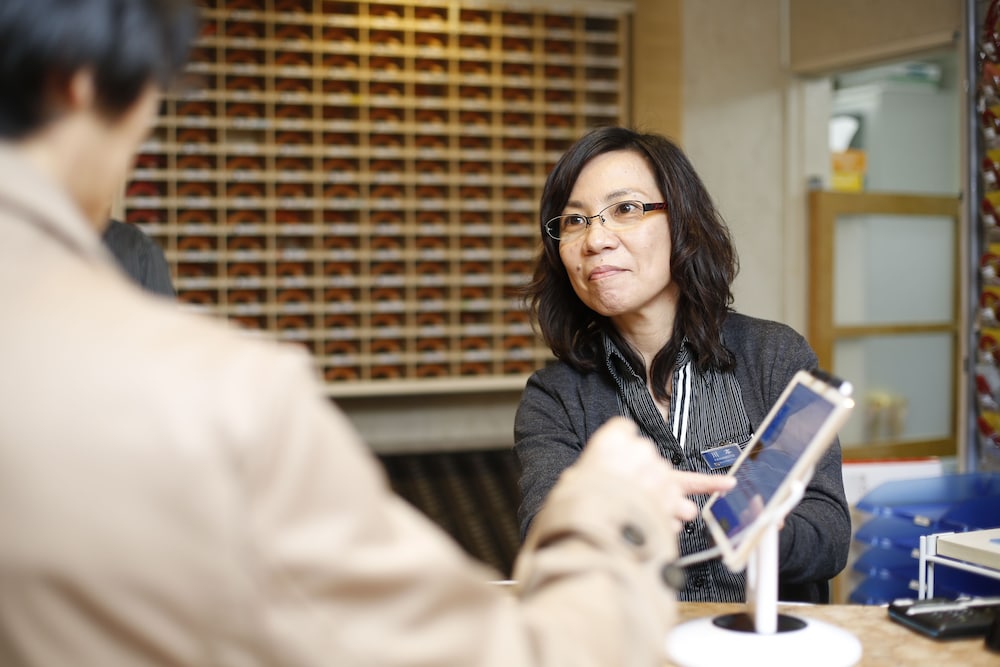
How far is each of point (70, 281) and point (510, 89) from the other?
4.87m

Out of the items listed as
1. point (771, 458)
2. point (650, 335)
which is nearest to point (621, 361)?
point (650, 335)

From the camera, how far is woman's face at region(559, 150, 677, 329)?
2.03 m

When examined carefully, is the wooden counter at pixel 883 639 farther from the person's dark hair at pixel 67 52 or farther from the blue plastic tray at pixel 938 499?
the blue plastic tray at pixel 938 499

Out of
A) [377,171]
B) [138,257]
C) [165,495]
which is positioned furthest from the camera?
[377,171]

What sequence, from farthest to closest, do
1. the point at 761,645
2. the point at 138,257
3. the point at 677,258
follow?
the point at 677,258
the point at 138,257
the point at 761,645

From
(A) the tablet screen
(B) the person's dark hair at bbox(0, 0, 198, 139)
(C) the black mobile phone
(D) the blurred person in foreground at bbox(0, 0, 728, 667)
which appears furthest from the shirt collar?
(B) the person's dark hair at bbox(0, 0, 198, 139)

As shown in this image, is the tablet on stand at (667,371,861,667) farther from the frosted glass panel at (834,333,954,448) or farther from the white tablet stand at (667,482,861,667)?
the frosted glass panel at (834,333,954,448)

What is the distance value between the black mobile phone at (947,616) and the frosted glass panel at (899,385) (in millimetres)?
3365

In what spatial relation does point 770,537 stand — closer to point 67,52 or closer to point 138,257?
point 67,52

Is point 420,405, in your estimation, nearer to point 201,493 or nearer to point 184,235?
point 184,235

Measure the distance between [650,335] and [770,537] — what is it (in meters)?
0.77

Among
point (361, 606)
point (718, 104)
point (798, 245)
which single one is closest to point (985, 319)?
point (798, 245)

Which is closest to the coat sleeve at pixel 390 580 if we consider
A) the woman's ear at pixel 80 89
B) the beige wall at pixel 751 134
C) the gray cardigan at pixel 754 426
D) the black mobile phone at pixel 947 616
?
the woman's ear at pixel 80 89

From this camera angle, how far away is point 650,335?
2.12 m
